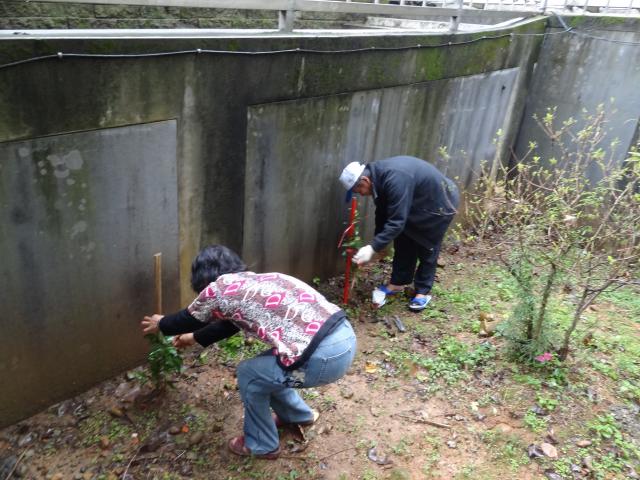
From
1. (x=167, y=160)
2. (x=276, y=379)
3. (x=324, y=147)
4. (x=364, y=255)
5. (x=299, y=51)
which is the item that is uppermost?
(x=299, y=51)

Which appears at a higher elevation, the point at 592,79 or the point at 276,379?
the point at 592,79

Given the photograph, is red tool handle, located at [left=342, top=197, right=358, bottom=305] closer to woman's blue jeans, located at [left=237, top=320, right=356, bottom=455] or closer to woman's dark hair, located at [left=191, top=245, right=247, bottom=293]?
woman's blue jeans, located at [left=237, top=320, right=356, bottom=455]

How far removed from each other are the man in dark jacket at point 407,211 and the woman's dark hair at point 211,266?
1899mm

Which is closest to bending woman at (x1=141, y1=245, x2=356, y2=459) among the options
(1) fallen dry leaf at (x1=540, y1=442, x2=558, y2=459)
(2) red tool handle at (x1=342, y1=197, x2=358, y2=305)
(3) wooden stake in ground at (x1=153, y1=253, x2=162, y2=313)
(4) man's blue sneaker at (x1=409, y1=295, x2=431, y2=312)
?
(3) wooden stake in ground at (x1=153, y1=253, x2=162, y2=313)

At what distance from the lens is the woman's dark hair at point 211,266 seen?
10.1ft

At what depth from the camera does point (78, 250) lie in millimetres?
3350

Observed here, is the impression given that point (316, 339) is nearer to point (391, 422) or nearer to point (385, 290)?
point (391, 422)

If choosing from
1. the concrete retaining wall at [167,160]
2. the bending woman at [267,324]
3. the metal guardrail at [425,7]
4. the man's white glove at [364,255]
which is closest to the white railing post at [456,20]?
the metal guardrail at [425,7]

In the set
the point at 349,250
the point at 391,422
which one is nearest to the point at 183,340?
the point at 391,422

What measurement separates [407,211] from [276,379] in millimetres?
2265

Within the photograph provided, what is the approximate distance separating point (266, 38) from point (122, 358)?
2.62 metres

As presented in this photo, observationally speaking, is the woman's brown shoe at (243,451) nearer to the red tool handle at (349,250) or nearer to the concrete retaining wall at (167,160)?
the concrete retaining wall at (167,160)

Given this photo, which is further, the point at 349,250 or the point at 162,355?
the point at 349,250

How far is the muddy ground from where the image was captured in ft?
11.0
